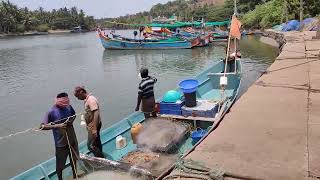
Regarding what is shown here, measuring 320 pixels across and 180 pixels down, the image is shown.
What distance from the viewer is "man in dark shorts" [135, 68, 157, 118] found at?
828cm

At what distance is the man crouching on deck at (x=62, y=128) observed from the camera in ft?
19.5

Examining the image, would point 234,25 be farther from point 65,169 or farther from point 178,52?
point 178,52

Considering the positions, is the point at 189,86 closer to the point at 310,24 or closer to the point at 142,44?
the point at 310,24

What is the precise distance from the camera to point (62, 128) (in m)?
5.91

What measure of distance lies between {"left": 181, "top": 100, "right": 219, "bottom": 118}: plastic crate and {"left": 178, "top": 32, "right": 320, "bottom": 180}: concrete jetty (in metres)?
0.86

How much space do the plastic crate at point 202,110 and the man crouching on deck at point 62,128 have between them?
3467 mm

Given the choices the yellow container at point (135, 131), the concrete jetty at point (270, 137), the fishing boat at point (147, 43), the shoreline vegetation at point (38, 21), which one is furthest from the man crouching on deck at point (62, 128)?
the shoreline vegetation at point (38, 21)

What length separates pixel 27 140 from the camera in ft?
40.0

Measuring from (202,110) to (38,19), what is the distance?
13442cm

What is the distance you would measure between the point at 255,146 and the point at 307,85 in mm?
4815

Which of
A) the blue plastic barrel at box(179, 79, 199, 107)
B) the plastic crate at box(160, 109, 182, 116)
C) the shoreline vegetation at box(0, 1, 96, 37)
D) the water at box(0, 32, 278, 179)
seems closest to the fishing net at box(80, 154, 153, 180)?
the plastic crate at box(160, 109, 182, 116)

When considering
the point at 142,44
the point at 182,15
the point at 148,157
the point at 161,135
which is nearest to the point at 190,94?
the point at 161,135

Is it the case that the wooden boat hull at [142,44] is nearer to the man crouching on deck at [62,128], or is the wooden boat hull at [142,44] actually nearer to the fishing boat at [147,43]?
the fishing boat at [147,43]

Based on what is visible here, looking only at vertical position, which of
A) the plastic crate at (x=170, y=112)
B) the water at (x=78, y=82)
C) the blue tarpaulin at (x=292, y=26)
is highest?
the blue tarpaulin at (x=292, y=26)
